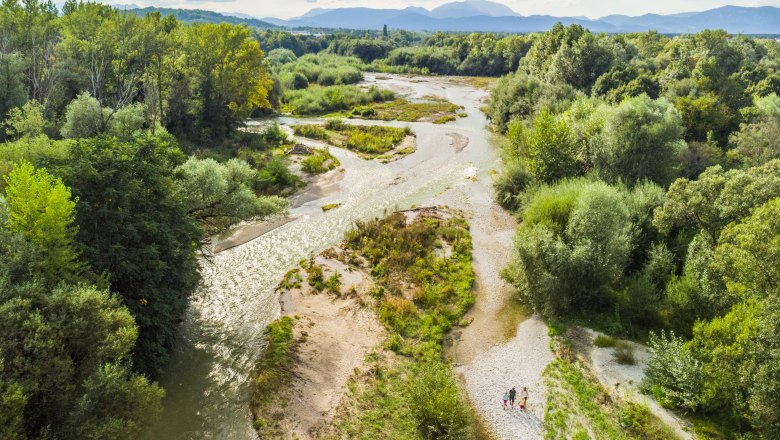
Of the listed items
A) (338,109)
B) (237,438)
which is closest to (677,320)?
(237,438)

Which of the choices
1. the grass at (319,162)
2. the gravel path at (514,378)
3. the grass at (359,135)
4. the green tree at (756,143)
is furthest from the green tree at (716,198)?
the grass at (359,135)

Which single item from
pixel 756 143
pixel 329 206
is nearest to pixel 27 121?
pixel 329 206

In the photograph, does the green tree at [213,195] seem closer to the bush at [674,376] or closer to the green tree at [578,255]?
the green tree at [578,255]

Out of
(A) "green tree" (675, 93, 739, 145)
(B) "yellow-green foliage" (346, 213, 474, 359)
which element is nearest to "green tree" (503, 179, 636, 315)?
(B) "yellow-green foliage" (346, 213, 474, 359)

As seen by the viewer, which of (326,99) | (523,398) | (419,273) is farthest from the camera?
(326,99)

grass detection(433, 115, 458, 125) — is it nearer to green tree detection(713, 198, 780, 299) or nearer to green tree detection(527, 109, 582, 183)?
green tree detection(527, 109, 582, 183)

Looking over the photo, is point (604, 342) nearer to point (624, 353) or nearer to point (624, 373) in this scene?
point (624, 353)

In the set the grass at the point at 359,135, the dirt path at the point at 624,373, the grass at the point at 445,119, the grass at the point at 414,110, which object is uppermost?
the grass at the point at 414,110

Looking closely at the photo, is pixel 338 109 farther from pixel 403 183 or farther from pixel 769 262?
pixel 769 262
